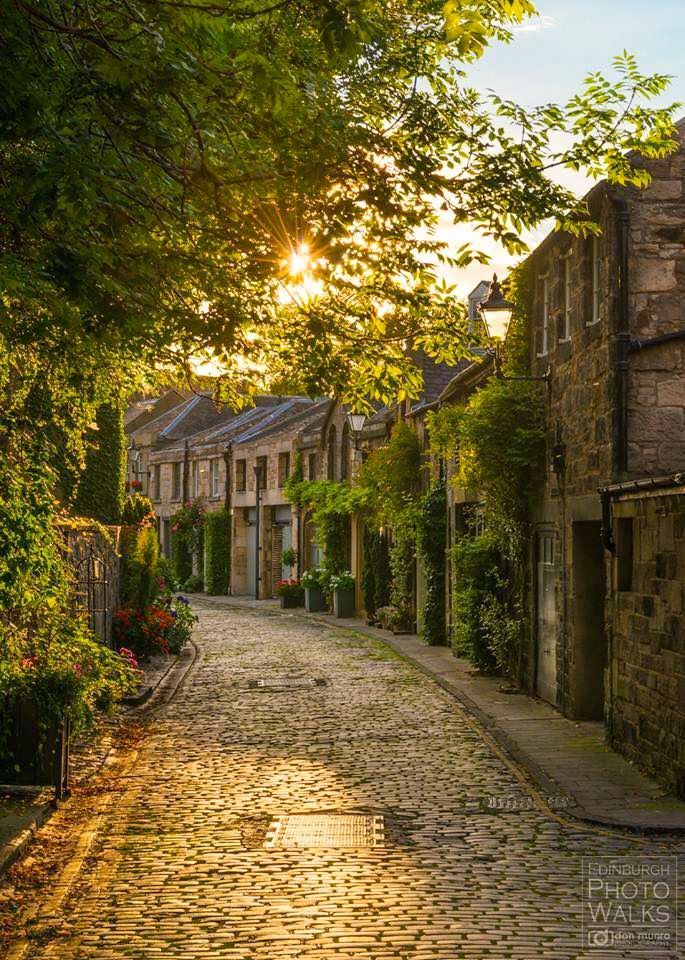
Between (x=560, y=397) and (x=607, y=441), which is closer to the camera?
(x=607, y=441)

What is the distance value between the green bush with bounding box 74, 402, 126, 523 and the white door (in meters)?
9.56

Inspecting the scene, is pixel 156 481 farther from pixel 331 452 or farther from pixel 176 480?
pixel 331 452

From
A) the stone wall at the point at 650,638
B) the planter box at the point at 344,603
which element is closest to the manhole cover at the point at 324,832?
the stone wall at the point at 650,638

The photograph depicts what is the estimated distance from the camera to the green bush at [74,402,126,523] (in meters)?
23.0

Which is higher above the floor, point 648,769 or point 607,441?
point 607,441

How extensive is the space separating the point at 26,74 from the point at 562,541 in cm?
1064

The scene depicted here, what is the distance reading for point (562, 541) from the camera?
15.4m

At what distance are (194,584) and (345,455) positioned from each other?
48.5 feet

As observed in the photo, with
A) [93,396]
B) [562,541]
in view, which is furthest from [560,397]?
[93,396]

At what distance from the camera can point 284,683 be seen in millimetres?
18234

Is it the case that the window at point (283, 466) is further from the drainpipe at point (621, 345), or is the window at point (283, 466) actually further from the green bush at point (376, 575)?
the drainpipe at point (621, 345)

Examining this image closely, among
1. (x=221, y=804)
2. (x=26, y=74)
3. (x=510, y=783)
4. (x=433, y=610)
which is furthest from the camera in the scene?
(x=433, y=610)

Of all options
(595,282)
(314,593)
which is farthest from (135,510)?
(314,593)

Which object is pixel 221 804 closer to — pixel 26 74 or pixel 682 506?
pixel 682 506
